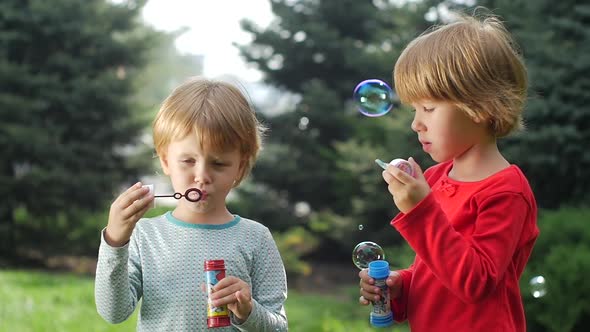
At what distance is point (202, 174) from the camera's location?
2227 millimetres

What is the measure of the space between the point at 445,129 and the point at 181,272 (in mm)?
880

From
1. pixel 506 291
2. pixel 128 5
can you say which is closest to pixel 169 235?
pixel 506 291

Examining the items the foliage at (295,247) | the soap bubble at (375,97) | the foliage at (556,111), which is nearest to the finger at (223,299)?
the soap bubble at (375,97)

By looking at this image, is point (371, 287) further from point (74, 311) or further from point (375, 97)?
Answer: point (74, 311)

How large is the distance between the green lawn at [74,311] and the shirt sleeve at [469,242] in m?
3.54

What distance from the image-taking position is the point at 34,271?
33.8 ft

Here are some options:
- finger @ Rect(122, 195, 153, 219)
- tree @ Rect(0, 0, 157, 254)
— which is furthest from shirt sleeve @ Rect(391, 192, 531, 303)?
tree @ Rect(0, 0, 157, 254)

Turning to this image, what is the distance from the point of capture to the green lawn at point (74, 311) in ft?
18.7

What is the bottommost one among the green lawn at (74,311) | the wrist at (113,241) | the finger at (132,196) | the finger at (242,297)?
the green lawn at (74,311)

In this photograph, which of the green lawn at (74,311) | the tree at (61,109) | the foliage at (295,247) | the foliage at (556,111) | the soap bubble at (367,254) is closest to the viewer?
the soap bubble at (367,254)

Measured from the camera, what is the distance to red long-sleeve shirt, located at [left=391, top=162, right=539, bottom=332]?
76.3 inches

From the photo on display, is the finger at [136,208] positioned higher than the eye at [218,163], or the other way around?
the eye at [218,163]

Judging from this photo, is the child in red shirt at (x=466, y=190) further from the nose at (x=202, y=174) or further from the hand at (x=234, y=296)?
the nose at (x=202, y=174)

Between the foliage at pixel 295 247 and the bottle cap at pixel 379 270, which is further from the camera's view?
the foliage at pixel 295 247
